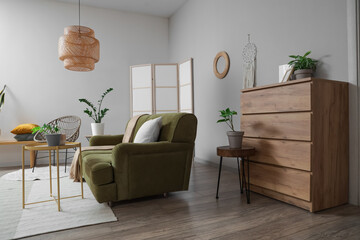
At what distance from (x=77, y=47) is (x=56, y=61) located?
6.87ft

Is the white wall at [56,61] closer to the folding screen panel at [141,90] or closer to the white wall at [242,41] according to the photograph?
the folding screen panel at [141,90]

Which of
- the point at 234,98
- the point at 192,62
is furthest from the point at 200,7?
the point at 234,98

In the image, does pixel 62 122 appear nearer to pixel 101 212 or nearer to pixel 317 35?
pixel 101 212

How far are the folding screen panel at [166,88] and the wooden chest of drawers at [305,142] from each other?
9.31 ft

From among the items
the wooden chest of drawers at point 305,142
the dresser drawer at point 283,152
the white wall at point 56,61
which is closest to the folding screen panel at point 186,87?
the white wall at point 56,61

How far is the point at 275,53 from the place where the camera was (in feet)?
9.94

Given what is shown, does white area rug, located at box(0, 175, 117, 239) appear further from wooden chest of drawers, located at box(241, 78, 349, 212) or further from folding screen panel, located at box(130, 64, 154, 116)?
folding screen panel, located at box(130, 64, 154, 116)

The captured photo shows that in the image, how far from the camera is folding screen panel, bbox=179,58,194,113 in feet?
15.8

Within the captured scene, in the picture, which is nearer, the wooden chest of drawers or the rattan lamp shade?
the wooden chest of drawers

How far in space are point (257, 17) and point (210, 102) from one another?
152 cm

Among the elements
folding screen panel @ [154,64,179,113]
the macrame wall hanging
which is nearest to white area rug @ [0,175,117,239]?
the macrame wall hanging

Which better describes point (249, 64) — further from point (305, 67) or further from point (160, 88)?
point (160, 88)

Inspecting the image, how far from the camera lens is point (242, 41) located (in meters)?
3.56

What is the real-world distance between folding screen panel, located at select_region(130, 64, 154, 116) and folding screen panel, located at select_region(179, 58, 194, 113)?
60 cm
